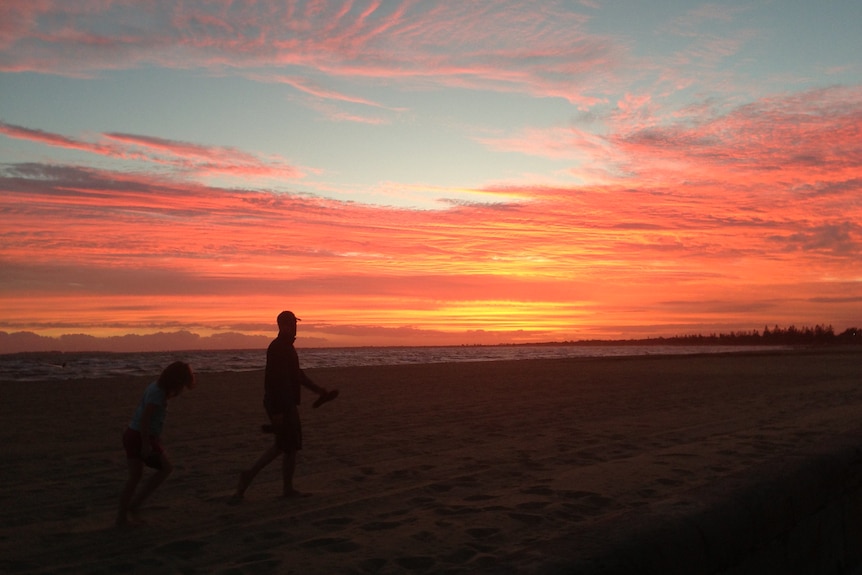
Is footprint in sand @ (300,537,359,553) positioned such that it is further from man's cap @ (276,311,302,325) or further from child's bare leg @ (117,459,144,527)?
man's cap @ (276,311,302,325)

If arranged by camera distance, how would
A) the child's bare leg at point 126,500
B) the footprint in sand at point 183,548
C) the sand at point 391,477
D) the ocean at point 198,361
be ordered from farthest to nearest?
the ocean at point 198,361, the child's bare leg at point 126,500, the footprint in sand at point 183,548, the sand at point 391,477

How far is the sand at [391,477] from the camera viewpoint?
15.8 feet

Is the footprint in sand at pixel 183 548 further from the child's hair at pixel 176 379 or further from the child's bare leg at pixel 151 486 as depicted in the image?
the child's hair at pixel 176 379

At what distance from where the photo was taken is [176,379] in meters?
5.95

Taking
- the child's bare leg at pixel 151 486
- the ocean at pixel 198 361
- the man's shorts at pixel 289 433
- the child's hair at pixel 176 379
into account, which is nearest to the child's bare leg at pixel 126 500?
the child's bare leg at pixel 151 486

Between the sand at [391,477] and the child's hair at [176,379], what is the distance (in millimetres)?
1070

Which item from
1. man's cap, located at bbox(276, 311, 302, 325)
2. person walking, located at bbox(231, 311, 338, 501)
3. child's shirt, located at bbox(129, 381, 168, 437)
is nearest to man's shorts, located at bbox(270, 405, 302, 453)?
person walking, located at bbox(231, 311, 338, 501)

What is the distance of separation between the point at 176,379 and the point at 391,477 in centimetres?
271

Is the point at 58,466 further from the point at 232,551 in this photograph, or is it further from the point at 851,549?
the point at 851,549

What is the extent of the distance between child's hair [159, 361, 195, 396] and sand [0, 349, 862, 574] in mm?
1070

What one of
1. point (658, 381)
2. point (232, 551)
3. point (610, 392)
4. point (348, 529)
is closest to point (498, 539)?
point (348, 529)

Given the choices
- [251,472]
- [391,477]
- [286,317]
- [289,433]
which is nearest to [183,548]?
[251,472]

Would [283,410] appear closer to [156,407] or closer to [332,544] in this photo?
[156,407]

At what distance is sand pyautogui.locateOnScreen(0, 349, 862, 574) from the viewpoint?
481 centimetres
